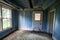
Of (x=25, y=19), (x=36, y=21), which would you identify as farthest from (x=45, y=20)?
(x=25, y=19)

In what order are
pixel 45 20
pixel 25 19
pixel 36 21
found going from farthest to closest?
pixel 25 19 < pixel 36 21 < pixel 45 20

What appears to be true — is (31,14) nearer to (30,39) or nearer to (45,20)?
(45,20)

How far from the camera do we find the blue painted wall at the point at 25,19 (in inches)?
305

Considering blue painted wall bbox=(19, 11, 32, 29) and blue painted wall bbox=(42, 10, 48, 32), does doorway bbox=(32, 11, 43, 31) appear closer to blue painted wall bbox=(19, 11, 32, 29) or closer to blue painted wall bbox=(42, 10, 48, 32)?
blue painted wall bbox=(42, 10, 48, 32)

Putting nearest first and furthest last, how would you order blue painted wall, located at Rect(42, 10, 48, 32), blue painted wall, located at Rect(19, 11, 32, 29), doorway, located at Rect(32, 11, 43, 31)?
blue painted wall, located at Rect(42, 10, 48, 32)
doorway, located at Rect(32, 11, 43, 31)
blue painted wall, located at Rect(19, 11, 32, 29)

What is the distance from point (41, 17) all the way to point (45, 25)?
87 centimetres

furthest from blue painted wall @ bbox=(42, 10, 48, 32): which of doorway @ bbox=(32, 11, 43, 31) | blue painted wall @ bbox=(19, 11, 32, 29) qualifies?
blue painted wall @ bbox=(19, 11, 32, 29)

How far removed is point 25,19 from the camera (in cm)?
785

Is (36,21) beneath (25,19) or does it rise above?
beneath

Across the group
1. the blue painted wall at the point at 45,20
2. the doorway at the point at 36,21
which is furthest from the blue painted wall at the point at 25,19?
the blue painted wall at the point at 45,20

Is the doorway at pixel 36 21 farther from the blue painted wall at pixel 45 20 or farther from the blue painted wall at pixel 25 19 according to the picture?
the blue painted wall at pixel 25 19

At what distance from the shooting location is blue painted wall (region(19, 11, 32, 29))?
25.4 ft

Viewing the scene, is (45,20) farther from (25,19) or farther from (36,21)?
(25,19)

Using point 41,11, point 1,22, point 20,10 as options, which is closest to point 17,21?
point 20,10
